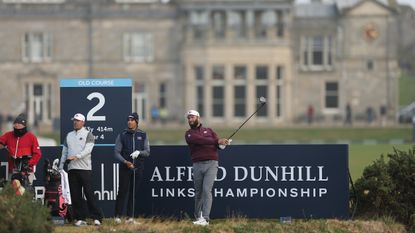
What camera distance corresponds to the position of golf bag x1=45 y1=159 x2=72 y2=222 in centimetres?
2341

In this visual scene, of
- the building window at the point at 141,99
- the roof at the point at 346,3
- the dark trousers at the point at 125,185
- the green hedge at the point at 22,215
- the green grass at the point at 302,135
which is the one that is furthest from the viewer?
the roof at the point at 346,3

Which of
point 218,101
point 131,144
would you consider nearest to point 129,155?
point 131,144

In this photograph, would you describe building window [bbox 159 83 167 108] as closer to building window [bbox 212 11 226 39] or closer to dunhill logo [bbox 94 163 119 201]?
building window [bbox 212 11 226 39]

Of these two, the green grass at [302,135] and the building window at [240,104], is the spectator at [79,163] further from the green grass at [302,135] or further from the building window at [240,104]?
the building window at [240,104]

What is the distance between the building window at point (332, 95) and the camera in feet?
269

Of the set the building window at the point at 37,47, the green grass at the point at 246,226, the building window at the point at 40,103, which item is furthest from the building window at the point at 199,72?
the green grass at the point at 246,226

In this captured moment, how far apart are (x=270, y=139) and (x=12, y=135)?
42.9 m

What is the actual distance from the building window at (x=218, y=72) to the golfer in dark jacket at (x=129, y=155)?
5636cm

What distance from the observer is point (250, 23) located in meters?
79.9

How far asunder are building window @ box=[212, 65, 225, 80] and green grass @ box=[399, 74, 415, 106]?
26.2m

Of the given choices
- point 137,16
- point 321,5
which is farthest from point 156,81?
point 321,5

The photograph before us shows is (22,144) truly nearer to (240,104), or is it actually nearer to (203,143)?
(203,143)

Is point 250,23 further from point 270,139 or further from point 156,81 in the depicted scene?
point 270,139

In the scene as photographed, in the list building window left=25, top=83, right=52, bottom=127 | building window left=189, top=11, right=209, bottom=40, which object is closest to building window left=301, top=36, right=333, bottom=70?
building window left=189, top=11, right=209, bottom=40
